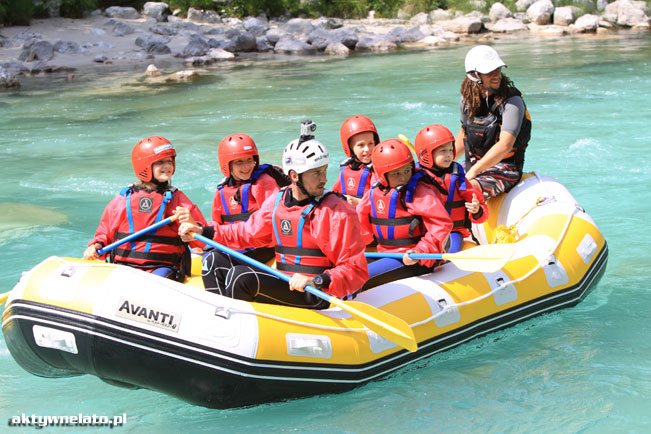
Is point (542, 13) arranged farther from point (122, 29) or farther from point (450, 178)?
point (450, 178)

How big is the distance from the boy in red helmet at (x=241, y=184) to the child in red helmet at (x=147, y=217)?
415mm

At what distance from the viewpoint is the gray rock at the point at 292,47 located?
70.4 ft

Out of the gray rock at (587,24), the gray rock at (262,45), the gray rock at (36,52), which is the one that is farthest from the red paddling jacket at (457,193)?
the gray rock at (587,24)

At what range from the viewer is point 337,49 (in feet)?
68.2

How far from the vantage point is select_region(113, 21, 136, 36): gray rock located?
21422 millimetres

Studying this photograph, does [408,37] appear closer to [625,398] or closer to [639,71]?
[639,71]

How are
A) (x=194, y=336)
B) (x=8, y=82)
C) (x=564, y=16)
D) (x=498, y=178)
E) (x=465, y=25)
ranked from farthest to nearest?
(x=564, y=16)
(x=465, y=25)
(x=8, y=82)
(x=498, y=178)
(x=194, y=336)

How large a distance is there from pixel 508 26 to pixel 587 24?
2631 mm

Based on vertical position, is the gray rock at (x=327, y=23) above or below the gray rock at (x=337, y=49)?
above

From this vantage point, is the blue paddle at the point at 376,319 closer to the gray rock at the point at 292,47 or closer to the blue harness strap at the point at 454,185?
the blue harness strap at the point at 454,185

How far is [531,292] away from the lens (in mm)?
4332

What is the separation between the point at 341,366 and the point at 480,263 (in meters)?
0.92

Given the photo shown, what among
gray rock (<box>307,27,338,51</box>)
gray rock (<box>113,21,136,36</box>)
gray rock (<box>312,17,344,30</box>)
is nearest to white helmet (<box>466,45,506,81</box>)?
gray rock (<box>307,27,338,51</box>)

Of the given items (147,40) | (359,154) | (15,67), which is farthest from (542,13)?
(359,154)
